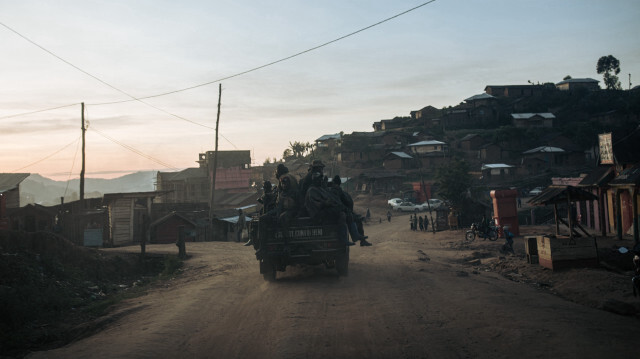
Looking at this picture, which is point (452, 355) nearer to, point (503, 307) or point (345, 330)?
point (345, 330)

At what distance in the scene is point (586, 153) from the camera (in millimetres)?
68062

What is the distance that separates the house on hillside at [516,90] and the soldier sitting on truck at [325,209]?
319 ft

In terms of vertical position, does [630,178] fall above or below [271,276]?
above

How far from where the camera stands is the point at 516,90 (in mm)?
96312

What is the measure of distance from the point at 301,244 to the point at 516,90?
9910cm

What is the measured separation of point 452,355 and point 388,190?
199 ft

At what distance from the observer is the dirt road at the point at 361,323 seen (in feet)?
21.0

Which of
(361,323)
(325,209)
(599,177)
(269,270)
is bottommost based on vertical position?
(361,323)

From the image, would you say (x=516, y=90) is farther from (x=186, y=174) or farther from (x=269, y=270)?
(x=269, y=270)

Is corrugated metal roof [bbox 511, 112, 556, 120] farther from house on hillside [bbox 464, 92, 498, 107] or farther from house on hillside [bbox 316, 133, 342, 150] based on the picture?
house on hillside [bbox 316, 133, 342, 150]

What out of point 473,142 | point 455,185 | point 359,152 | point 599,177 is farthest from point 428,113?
point 599,177

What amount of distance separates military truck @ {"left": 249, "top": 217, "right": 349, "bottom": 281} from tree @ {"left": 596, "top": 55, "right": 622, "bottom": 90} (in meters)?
120

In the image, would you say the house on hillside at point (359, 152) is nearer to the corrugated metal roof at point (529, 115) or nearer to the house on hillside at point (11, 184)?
the corrugated metal roof at point (529, 115)

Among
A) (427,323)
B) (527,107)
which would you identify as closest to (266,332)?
(427,323)
